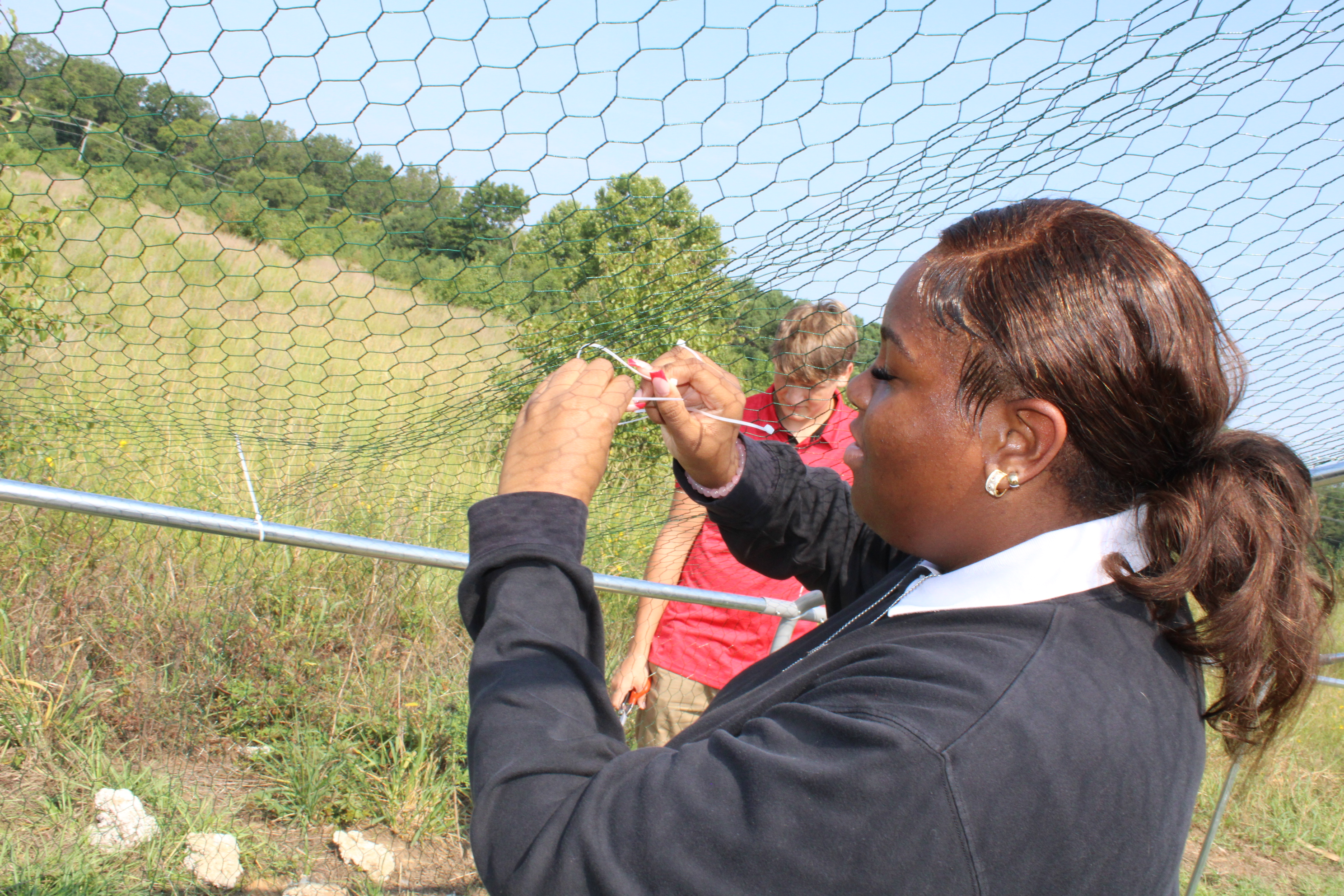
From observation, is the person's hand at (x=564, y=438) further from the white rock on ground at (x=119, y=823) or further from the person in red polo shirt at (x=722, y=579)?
the white rock on ground at (x=119, y=823)

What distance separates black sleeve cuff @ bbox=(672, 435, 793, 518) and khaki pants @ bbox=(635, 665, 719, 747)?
5.05 ft

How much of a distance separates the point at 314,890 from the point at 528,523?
2.35 m

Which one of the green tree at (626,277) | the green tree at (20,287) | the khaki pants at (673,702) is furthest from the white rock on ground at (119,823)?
the green tree at (626,277)

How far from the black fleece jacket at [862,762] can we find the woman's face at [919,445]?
0.14 m

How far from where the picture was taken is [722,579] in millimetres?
3119

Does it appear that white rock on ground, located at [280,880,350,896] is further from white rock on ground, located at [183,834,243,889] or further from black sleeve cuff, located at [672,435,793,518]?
black sleeve cuff, located at [672,435,793,518]

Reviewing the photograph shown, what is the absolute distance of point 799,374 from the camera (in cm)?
298

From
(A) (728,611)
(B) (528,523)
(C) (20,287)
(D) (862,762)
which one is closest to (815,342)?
(A) (728,611)

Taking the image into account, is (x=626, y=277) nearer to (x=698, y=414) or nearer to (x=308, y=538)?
(x=698, y=414)

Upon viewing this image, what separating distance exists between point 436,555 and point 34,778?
2078mm

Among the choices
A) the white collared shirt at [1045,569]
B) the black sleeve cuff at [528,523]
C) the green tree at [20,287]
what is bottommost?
the white collared shirt at [1045,569]

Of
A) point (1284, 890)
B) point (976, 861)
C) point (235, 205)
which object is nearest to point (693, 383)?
point (976, 861)

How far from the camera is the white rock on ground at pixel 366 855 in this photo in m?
3.02

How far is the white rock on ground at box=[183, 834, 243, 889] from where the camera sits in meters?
2.74
